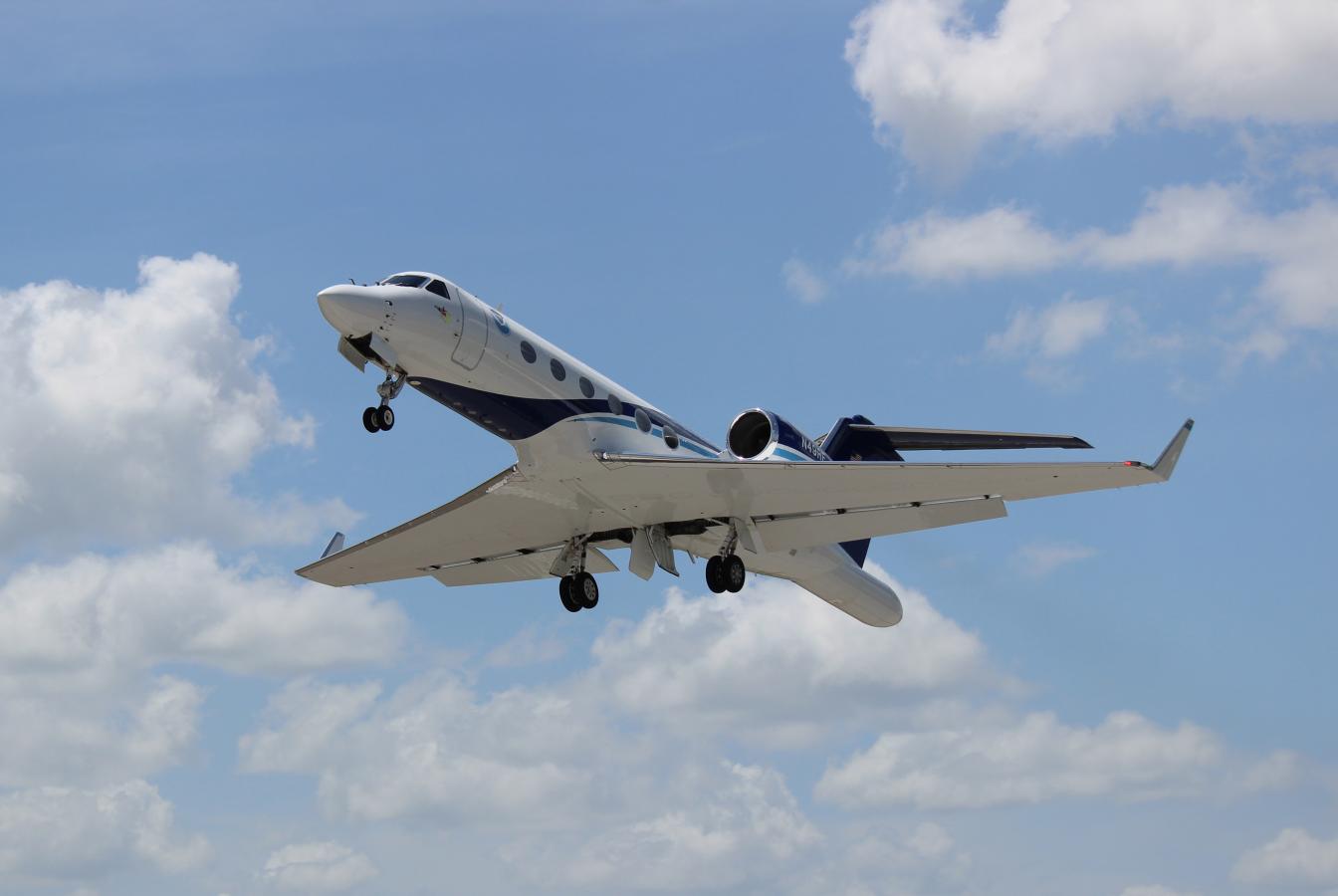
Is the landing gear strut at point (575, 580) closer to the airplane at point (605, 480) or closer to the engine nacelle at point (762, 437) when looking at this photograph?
the airplane at point (605, 480)

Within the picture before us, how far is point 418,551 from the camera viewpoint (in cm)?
3167

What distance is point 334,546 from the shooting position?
3284cm

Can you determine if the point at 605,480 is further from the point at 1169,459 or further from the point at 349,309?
the point at 1169,459

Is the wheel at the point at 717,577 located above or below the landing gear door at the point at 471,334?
below

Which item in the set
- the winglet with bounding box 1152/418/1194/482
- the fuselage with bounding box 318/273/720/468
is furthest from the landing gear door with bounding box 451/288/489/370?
the winglet with bounding box 1152/418/1194/482

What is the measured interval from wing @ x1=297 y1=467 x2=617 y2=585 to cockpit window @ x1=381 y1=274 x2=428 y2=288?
415cm

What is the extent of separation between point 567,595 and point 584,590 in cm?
36

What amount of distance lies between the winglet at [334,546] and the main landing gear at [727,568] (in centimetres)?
874

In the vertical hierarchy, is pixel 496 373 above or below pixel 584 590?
above

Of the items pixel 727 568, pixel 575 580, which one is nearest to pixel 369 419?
pixel 575 580

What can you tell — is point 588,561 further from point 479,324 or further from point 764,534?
point 479,324

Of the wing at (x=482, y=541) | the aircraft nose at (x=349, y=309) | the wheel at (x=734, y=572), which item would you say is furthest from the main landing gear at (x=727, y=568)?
the aircraft nose at (x=349, y=309)

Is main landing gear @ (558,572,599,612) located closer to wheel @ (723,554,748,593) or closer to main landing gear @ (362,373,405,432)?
wheel @ (723,554,748,593)

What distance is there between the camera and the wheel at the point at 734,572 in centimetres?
2862
